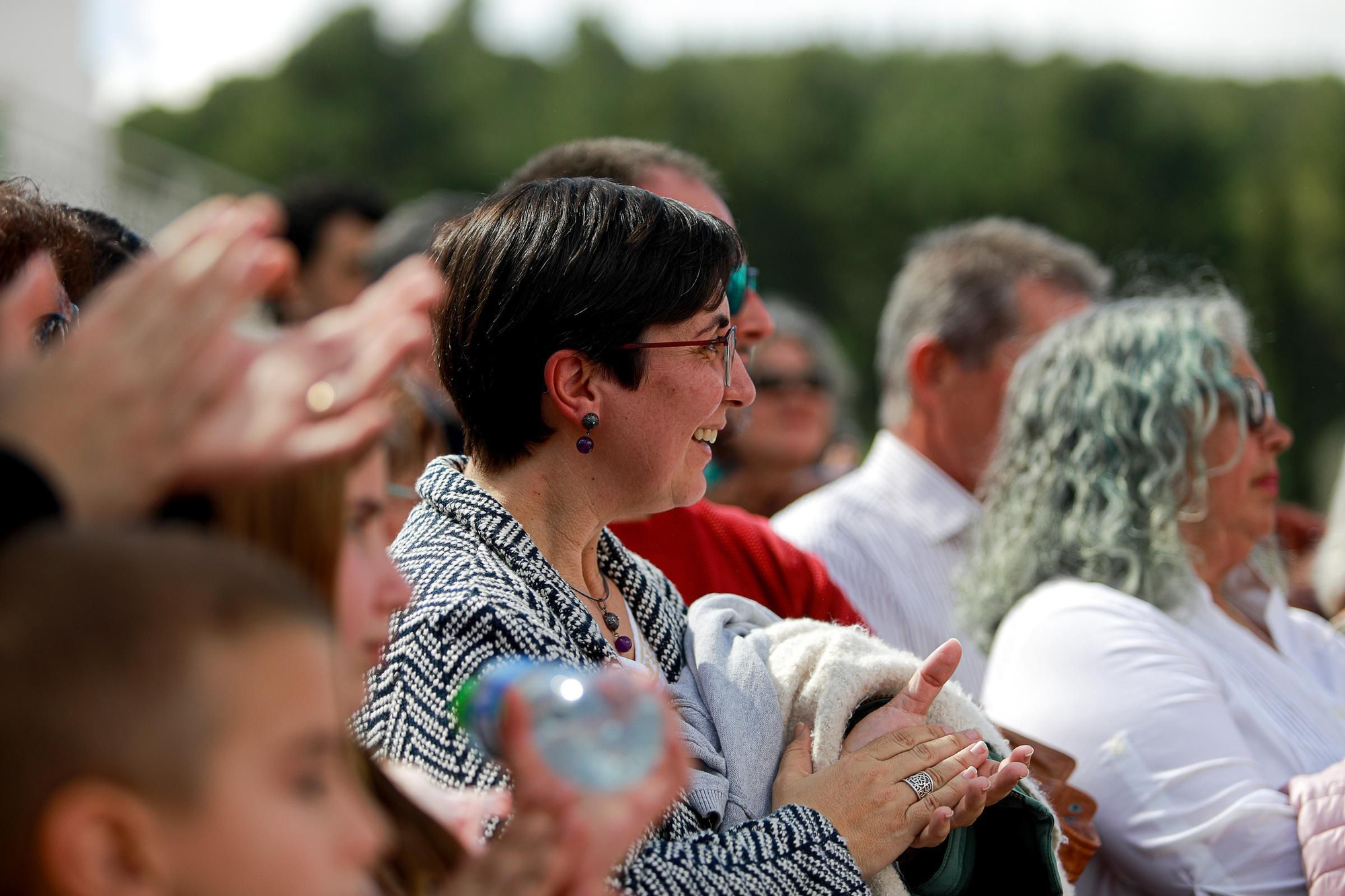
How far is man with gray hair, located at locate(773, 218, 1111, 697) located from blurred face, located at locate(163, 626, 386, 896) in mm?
2716

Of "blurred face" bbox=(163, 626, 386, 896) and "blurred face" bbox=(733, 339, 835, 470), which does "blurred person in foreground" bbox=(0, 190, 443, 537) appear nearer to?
"blurred face" bbox=(163, 626, 386, 896)

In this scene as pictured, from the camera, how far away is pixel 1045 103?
76.5ft

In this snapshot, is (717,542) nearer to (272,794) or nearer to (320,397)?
(320,397)

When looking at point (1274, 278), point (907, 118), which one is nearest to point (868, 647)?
point (1274, 278)

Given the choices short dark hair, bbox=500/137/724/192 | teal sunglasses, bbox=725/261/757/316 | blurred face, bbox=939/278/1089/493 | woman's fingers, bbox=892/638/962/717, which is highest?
short dark hair, bbox=500/137/724/192

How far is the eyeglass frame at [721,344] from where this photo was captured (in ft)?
7.32

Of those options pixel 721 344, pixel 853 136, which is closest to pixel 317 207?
pixel 721 344

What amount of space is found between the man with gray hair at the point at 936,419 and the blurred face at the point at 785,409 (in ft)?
4.76

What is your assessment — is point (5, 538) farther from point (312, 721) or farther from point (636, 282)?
point (636, 282)

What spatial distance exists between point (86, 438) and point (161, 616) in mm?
203

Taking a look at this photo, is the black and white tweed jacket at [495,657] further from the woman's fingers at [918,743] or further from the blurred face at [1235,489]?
the blurred face at [1235,489]

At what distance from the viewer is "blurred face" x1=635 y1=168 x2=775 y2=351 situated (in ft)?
10.5

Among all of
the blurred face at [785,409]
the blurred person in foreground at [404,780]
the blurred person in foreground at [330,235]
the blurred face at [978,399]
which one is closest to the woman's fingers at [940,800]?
the blurred person in foreground at [404,780]

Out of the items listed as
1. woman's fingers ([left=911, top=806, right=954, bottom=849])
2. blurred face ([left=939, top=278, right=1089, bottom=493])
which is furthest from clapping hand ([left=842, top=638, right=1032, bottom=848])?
blurred face ([left=939, top=278, right=1089, bottom=493])
